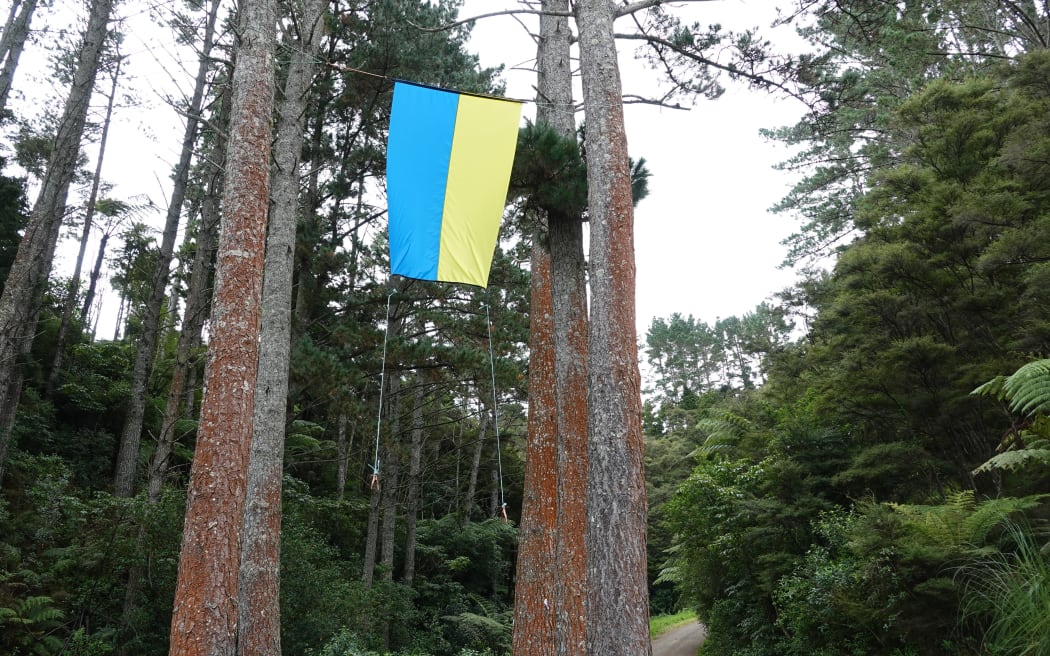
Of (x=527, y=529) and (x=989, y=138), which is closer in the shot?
(x=527, y=529)

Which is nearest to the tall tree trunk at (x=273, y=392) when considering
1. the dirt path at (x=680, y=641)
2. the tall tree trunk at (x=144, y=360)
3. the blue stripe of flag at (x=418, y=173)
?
the blue stripe of flag at (x=418, y=173)

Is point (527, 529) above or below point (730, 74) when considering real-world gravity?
below

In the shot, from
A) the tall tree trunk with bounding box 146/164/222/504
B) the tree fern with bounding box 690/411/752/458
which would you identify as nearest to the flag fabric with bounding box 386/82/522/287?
the tall tree trunk with bounding box 146/164/222/504

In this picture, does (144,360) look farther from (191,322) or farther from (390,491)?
(390,491)

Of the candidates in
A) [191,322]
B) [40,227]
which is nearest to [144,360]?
[191,322]

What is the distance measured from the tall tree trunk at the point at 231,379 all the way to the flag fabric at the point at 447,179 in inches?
51.8

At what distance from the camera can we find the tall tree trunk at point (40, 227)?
9.14 metres

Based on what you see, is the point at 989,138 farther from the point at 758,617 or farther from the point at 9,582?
the point at 9,582

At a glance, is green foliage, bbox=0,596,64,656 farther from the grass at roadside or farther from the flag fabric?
the grass at roadside

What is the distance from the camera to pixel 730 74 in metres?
7.85

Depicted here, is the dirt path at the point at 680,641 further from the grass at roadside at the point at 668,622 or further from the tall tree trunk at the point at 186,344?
the tall tree trunk at the point at 186,344

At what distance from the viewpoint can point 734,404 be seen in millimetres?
16938

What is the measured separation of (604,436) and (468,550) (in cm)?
1628

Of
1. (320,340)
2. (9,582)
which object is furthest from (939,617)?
(9,582)
